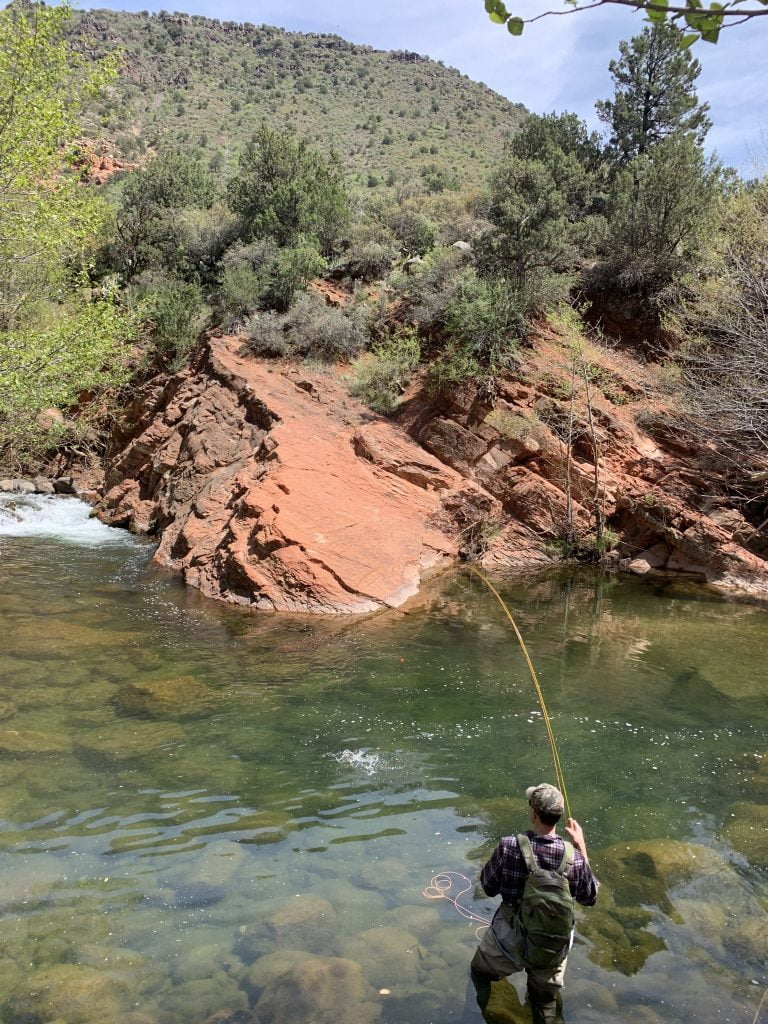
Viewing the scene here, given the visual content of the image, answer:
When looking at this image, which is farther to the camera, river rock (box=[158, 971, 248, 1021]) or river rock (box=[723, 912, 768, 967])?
Result: river rock (box=[723, 912, 768, 967])

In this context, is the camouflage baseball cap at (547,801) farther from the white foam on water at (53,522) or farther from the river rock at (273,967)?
the white foam on water at (53,522)

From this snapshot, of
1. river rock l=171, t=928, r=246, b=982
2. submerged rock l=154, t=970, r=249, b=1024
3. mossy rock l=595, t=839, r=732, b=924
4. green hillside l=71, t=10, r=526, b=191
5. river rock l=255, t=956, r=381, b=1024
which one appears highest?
green hillside l=71, t=10, r=526, b=191

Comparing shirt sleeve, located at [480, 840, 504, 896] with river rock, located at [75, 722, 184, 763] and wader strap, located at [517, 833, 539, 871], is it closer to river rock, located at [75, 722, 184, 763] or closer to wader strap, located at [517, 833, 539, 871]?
wader strap, located at [517, 833, 539, 871]

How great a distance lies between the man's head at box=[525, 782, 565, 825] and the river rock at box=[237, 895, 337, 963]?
1.54 metres

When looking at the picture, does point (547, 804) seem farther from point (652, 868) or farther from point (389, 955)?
point (652, 868)

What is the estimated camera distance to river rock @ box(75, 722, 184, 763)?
19.7 ft

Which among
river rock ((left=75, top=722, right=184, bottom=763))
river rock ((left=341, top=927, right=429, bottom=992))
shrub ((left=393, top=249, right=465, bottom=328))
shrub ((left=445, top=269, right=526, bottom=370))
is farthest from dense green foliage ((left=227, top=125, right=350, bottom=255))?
river rock ((left=341, top=927, right=429, bottom=992))

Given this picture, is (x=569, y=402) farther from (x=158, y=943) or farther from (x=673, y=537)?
(x=158, y=943)

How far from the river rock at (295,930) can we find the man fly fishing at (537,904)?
92cm

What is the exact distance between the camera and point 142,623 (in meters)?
9.48

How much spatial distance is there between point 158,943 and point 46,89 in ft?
34.4

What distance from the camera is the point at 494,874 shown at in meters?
3.68

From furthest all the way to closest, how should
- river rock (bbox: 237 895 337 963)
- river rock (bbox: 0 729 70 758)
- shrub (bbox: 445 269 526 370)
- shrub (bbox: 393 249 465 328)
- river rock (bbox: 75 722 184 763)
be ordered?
shrub (bbox: 393 249 465 328), shrub (bbox: 445 269 526 370), river rock (bbox: 75 722 184 763), river rock (bbox: 0 729 70 758), river rock (bbox: 237 895 337 963)

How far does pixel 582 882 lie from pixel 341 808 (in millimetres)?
2360
